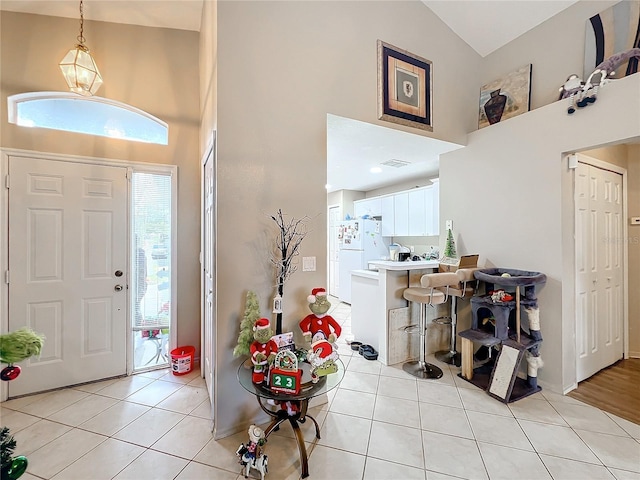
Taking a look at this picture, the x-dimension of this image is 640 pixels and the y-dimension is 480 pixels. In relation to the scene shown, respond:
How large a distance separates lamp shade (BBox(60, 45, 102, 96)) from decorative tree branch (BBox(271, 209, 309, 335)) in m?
1.84

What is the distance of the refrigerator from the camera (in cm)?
546

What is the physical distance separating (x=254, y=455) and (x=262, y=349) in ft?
1.86

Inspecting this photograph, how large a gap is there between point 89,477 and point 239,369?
0.97 meters

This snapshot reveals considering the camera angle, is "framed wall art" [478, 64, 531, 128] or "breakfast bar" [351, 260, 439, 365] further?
"breakfast bar" [351, 260, 439, 365]

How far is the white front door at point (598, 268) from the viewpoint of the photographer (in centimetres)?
262

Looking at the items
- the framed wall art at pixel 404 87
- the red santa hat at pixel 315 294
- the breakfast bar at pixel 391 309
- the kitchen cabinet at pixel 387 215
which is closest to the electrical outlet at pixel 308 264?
the red santa hat at pixel 315 294

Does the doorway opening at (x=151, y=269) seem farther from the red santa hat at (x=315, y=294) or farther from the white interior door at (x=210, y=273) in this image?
the red santa hat at (x=315, y=294)

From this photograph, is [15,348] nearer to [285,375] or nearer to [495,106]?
[285,375]

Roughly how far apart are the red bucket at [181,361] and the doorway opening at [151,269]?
8.6 inches

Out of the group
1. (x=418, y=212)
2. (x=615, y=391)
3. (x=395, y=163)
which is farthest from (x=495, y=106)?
(x=615, y=391)

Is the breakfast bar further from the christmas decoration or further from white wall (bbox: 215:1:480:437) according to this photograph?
the christmas decoration

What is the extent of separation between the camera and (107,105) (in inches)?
105

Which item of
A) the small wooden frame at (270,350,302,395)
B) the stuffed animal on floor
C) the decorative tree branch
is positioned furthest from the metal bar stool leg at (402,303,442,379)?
the stuffed animal on floor

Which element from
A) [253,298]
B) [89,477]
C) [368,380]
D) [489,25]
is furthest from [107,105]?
[489,25]
